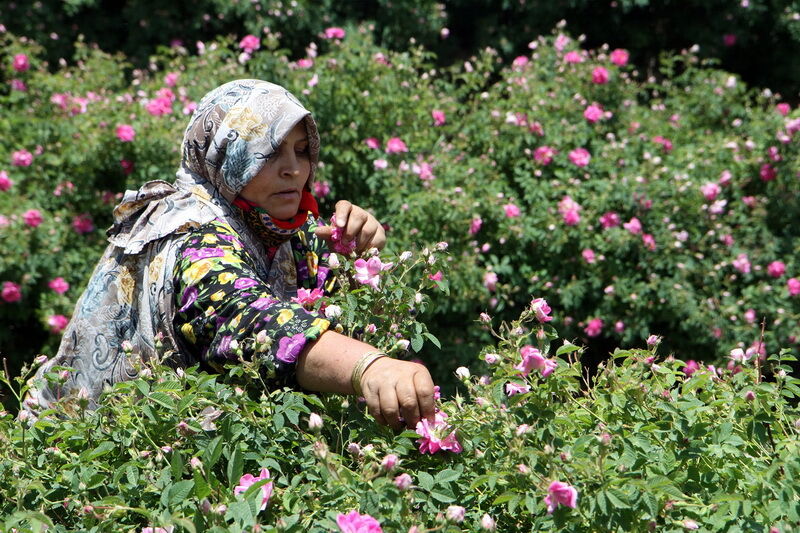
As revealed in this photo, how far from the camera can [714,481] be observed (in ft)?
4.59

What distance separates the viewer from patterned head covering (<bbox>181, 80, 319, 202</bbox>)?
6.59 feet

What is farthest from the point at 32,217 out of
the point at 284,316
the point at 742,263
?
the point at 742,263

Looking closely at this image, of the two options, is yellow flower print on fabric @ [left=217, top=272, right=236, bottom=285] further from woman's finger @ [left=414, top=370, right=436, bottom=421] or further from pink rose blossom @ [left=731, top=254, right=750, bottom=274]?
pink rose blossom @ [left=731, top=254, right=750, bottom=274]

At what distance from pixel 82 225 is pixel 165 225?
314 centimetres

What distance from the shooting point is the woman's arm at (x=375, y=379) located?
1482mm

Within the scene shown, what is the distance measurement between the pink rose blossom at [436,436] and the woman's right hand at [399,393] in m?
0.02

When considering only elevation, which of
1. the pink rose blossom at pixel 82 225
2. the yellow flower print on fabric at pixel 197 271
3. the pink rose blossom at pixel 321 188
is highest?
the yellow flower print on fabric at pixel 197 271

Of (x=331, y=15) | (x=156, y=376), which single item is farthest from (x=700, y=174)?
(x=156, y=376)

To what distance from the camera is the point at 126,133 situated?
187 inches

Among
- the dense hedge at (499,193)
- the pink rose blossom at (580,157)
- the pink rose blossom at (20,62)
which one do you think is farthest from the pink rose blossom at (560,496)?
the pink rose blossom at (20,62)

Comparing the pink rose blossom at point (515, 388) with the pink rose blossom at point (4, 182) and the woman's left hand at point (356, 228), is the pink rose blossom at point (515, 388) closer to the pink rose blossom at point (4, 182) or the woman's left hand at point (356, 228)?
the woman's left hand at point (356, 228)

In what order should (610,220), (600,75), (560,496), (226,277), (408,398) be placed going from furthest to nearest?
(600,75), (610,220), (226,277), (408,398), (560,496)

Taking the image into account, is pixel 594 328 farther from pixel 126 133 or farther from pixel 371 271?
pixel 371 271

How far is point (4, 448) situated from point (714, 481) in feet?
3.80
